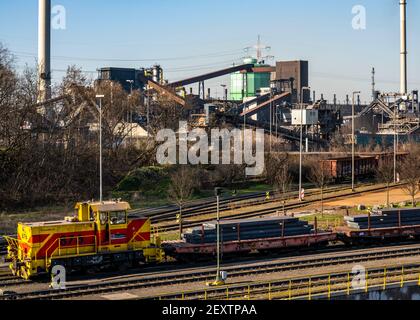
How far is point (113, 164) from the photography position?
2271 inches

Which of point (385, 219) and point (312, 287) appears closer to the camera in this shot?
point (312, 287)

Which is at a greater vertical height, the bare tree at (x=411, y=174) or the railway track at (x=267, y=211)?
the bare tree at (x=411, y=174)

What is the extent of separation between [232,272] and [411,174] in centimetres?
3015

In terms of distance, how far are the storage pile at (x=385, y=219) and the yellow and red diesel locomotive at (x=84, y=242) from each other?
38.1 feet

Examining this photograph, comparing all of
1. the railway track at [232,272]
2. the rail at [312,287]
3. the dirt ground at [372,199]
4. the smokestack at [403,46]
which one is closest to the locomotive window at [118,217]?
the railway track at [232,272]

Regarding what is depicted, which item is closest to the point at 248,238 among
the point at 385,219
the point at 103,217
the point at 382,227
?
the point at 103,217

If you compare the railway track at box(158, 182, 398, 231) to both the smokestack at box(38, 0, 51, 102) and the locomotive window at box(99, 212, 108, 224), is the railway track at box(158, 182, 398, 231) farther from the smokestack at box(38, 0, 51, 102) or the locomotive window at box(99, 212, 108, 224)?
the smokestack at box(38, 0, 51, 102)

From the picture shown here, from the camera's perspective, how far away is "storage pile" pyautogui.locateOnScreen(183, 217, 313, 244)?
28234mm

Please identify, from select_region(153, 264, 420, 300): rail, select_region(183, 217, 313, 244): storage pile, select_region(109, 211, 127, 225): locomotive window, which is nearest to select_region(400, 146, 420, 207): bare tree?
select_region(183, 217, 313, 244): storage pile

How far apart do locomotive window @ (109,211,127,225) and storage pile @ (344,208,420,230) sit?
12.7m

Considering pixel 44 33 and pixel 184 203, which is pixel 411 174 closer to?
pixel 184 203

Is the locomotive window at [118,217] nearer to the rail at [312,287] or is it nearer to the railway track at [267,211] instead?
the rail at [312,287]

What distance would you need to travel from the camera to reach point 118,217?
82.4 ft

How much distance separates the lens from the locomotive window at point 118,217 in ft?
81.9
